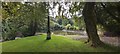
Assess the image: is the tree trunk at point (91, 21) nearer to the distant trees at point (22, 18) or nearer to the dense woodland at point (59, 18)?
the dense woodland at point (59, 18)

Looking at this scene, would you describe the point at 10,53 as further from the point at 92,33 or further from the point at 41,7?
the point at 92,33

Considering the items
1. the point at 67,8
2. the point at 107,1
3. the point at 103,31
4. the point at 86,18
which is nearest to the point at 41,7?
the point at 67,8

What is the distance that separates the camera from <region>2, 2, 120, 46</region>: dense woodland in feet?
17.0

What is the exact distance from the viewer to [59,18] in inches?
262

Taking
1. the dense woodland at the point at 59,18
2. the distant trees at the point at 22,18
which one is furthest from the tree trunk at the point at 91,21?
the distant trees at the point at 22,18

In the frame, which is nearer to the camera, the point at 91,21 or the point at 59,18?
the point at 91,21

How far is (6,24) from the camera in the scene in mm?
7277

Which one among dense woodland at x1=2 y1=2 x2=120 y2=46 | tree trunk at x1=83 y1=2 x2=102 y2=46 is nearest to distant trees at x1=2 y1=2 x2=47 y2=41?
dense woodland at x1=2 y1=2 x2=120 y2=46

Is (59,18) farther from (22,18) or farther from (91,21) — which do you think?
(91,21)

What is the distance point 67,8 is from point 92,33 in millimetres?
1551

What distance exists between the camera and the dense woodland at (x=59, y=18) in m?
5.17

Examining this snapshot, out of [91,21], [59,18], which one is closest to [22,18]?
[59,18]

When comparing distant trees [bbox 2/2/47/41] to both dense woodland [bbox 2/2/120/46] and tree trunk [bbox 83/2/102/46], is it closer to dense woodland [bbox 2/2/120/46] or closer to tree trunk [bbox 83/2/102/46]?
dense woodland [bbox 2/2/120/46]

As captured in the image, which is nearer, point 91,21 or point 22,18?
point 91,21
